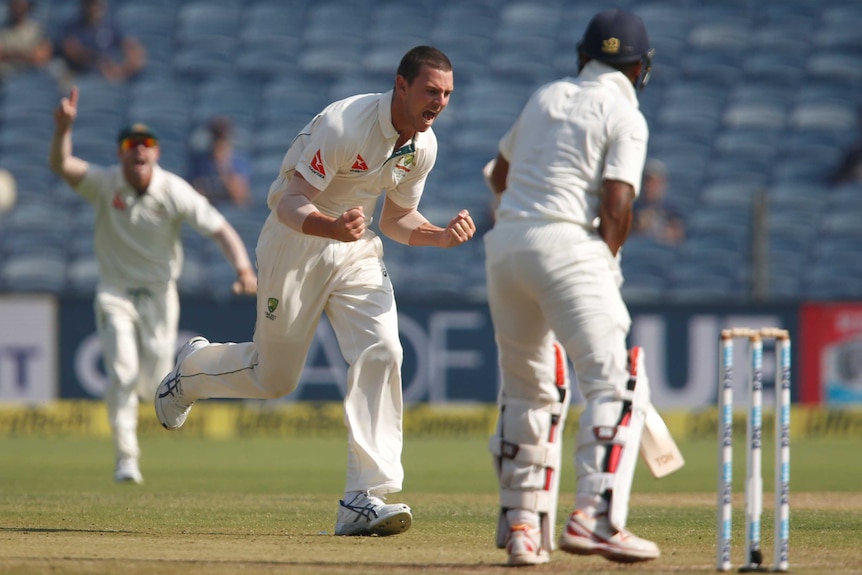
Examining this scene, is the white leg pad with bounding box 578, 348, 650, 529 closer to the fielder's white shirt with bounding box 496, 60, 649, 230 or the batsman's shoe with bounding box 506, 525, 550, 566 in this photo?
the batsman's shoe with bounding box 506, 525, 550, 566

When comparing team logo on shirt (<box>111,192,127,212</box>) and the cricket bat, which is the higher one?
team logo on shirt (<box>111,192,127,212</box>)

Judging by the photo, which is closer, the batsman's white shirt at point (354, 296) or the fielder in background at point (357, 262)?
the fielder in background at point (357, 262)

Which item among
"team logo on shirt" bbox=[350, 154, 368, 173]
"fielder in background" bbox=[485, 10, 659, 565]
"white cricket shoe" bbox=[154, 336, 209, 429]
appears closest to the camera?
"fielder in background" bbox=[485, 10, 659, 565]

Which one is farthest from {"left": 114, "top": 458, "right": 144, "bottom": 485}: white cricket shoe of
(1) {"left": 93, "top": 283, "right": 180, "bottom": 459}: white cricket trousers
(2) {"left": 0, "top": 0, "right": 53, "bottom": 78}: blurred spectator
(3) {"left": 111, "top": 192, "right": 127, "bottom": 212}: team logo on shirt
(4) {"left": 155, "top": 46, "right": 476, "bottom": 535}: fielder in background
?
(2) {"left": 0, "top": 0, "right": 53, "bottom": 78}: blurred spectator

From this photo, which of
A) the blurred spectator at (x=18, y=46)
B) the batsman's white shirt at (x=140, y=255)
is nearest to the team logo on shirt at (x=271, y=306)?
the batsman's white shirt at (x=140, y=255)

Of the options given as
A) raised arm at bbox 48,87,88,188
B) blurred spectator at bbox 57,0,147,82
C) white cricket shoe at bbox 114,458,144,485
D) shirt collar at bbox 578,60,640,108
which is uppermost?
blurred spectator at bbox 57,0,147,82

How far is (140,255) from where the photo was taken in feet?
28.3

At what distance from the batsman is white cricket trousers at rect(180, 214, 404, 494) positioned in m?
1.14

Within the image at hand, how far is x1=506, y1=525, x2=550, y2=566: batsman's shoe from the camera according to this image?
14.3 feet

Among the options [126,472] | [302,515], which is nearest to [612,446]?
[302,515]

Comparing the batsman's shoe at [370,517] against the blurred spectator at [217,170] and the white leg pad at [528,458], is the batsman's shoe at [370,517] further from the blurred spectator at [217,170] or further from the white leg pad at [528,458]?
the blurred spectator at [217,170]

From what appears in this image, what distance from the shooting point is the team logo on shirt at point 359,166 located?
18.0ft

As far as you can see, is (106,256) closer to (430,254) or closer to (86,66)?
(430,254)

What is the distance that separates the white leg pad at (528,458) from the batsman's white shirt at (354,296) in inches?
43.1
